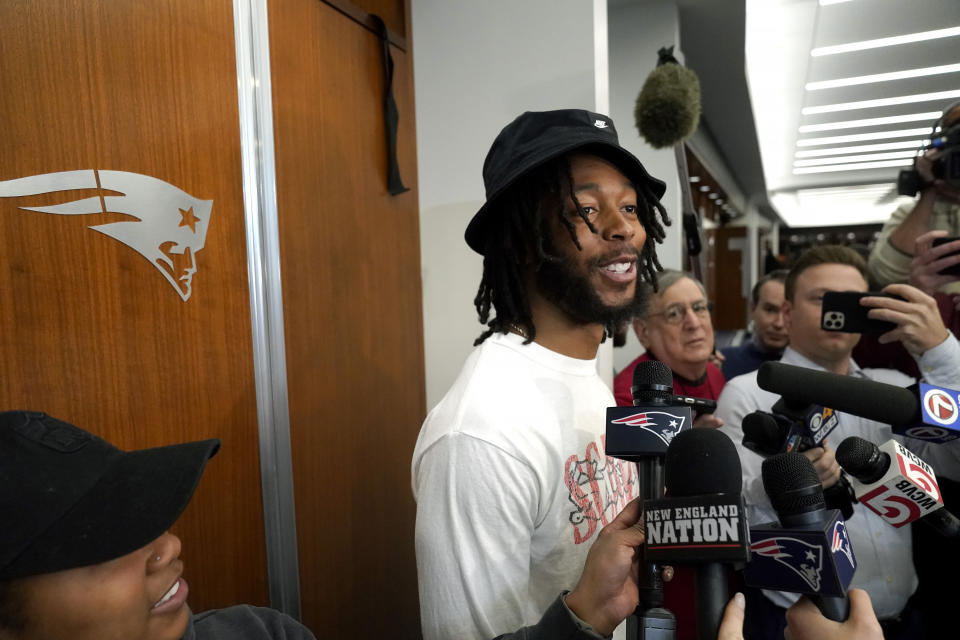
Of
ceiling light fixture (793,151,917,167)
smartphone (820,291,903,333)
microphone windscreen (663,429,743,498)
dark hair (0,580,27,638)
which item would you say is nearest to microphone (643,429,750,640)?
microphone windscreen (663,429,743,498)

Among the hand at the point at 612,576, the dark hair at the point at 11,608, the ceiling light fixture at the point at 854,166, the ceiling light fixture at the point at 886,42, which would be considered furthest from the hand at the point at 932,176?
the ceiling light fixture at the point at 854,166

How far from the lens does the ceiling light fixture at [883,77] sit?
19.5ft

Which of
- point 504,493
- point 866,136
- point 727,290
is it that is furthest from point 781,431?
point 727,290

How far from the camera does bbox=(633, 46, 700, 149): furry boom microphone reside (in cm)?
254

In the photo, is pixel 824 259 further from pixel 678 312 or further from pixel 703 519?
pixel 703 519

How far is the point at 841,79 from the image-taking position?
243 inches

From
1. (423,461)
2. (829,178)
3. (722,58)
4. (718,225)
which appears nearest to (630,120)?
(722,58)

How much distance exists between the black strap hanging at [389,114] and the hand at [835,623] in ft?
5.60

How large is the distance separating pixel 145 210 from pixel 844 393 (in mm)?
1353

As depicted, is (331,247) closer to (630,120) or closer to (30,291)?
(30,291)

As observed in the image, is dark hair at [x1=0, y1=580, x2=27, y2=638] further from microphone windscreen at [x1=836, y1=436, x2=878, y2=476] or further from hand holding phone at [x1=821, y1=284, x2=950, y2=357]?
hand holding phone at [x1=821, y1=284, x2=950, y2=357]

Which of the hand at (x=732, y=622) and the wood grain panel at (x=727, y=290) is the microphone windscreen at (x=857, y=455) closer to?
the hand at (x=732, y=622)

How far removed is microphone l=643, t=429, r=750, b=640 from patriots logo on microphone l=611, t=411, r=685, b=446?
8 centimetres

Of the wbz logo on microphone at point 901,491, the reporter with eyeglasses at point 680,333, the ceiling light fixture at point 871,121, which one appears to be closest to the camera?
the wbz logo on microphone at point 901,491
